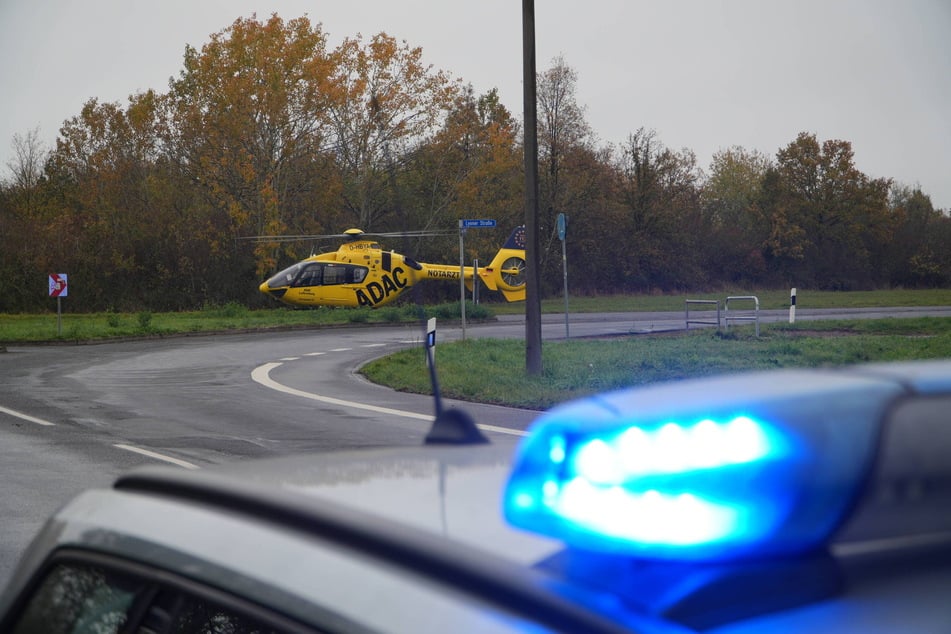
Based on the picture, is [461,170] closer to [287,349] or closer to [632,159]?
[632,159]

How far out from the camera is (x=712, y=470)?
89 cm

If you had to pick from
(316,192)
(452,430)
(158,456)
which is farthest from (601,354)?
(316,192)

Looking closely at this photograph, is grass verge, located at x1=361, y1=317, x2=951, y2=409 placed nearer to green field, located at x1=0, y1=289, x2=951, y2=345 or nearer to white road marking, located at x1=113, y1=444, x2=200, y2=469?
green field, located at x1=0, y1=289, x2=951, y2=345

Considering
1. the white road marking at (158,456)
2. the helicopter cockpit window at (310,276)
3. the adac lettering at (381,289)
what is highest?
the helicopter cockpit window at (310,276)

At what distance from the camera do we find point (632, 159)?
68062 mm

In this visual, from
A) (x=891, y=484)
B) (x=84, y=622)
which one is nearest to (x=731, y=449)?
(x=891, y=484)

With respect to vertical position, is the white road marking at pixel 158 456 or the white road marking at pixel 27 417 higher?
the white road marking at pixel 158 456

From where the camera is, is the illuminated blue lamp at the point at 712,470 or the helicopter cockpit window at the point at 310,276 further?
the helicopter cockpit window at the point at 310,276

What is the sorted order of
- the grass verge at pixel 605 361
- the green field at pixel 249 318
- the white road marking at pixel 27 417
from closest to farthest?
the white road marking at pixel 27 417 → the grass verge at pixel 605 361 → the green field at pixel 249 318

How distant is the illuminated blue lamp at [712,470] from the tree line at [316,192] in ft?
132

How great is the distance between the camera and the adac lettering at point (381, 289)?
42094 mm

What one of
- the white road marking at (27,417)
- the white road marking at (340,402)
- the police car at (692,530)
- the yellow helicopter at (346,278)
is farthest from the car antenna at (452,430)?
the yellow helicopter at (346,278)

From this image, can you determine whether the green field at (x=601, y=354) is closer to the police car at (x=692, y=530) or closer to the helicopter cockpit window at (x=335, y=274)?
the helicopter cockpit window at (x=335, y=274)

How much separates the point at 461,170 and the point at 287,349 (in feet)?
98.7
